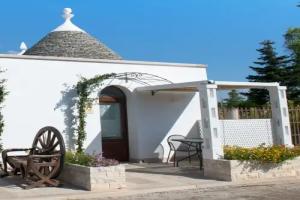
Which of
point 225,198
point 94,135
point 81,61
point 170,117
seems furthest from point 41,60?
point 225,198

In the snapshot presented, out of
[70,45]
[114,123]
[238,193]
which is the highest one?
[70,45]

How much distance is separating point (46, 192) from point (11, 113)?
4315mm

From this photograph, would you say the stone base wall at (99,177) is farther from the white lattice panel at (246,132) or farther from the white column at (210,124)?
the white lattice panel at (246,132)

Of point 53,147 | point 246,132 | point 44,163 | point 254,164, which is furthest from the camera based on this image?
point 246,132

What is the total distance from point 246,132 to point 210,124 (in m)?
4.17

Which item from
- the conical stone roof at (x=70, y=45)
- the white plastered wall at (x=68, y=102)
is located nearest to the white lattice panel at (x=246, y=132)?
the white plastered wall at (x=68, y=102)

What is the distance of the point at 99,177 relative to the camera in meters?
10.5

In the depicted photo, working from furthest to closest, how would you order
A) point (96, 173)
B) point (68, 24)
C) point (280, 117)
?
1. point (68, 24)
2. point (280, 117)
3. point (96, 173)

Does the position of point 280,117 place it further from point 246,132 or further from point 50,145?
point 50,145

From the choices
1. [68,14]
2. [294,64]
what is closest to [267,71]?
[294,64]

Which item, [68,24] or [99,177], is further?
[68,24]

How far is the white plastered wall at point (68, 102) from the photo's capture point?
13.9 meters

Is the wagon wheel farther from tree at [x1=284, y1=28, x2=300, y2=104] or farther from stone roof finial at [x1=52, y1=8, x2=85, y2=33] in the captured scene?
tree at [x1=284, y1=28, x2=300, y2=104]

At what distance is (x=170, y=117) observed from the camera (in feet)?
55.2
